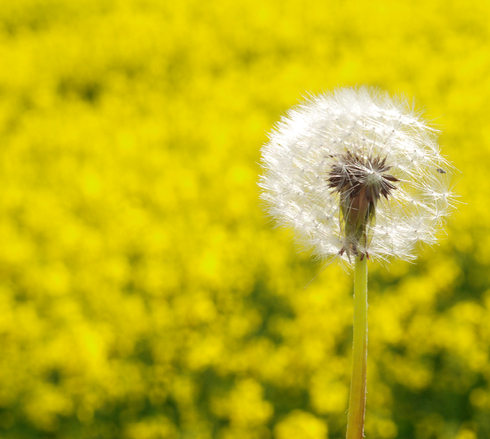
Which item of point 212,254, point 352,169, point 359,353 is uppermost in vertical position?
point 212,254

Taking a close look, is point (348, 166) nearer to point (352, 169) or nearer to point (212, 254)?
point (352, 169)

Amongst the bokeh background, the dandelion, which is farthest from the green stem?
the bokeh background

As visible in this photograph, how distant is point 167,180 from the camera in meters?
4.27

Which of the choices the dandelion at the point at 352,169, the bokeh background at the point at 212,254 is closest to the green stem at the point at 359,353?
the dandelion at the point at 352,169

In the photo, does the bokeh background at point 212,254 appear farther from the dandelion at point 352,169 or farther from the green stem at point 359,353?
the green stem at point 359,353

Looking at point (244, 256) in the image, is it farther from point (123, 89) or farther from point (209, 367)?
point (123, 89)

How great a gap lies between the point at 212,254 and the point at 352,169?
→ 2.78 metres

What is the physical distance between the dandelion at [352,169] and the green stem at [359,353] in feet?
0.38

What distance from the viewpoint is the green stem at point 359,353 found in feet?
1.65

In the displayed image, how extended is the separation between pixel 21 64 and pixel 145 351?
15.3 ft

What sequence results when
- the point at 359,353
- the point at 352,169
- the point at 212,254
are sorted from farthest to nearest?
the point at 212,254 < the point at 352,169 < the point at 359,353

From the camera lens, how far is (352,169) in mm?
634

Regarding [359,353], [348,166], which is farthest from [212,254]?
[359,353]

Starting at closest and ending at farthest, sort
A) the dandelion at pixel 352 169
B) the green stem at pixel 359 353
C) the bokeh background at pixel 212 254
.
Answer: the green stem at pixel 359 353
the dandelion at pixel 352 169
the bokeh background at pixel 212 254
